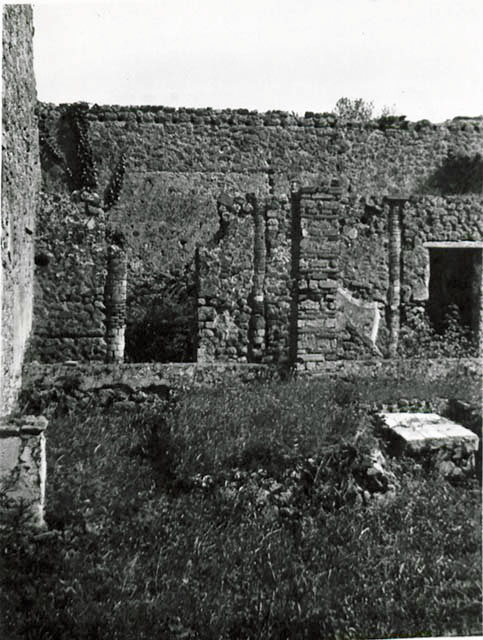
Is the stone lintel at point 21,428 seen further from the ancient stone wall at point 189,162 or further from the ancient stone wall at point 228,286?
the ancient stone wall at point 189,162

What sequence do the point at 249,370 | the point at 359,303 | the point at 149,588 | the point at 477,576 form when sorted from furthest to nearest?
the point at 359,303 < the point at 249,370 < the point at 477,576 < the point at 149,588

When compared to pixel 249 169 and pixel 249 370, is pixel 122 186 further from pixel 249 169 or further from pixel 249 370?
pixel 249 370

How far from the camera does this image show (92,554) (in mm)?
3629

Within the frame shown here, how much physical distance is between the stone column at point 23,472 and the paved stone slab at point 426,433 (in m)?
2.96

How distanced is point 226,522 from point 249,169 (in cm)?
883

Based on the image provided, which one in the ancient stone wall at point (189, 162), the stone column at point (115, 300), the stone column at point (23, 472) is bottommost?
the stone column at point (23, 472)

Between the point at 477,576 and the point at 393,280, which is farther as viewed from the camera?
the point at 393,280

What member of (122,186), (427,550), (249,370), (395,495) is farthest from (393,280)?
(122,186)

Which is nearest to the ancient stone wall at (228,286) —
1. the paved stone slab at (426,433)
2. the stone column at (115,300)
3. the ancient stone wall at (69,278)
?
the stone column at (115,300)

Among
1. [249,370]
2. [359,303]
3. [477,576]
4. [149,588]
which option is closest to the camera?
[149,588]

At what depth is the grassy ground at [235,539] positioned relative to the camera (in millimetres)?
3328

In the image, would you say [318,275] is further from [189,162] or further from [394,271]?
[189,162]

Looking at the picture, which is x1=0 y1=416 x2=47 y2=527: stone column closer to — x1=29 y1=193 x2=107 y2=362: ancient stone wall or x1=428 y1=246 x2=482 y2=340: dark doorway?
x1=29 y1=193 x2=107 y2=362: ancient stone wall

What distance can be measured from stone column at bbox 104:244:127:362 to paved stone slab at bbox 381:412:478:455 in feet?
9.52
